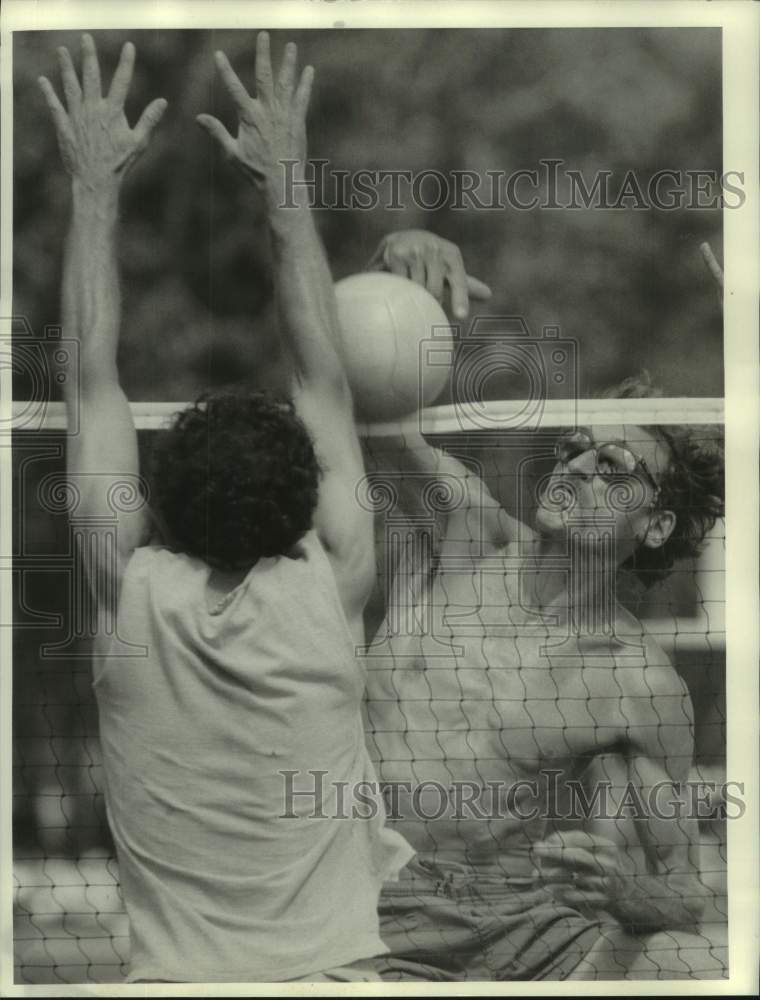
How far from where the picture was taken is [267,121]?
3566mm

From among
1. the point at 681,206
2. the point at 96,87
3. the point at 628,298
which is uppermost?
the point at 96,87

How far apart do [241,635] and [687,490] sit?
125cm

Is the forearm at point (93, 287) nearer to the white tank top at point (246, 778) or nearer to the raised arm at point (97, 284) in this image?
the raised arm at point (97, 284)

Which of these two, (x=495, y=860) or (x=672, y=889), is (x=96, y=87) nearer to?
(x=495, y=860)

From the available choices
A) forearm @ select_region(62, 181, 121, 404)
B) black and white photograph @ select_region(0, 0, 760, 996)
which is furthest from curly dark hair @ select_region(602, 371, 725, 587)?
forearm @ select_region(62, 181, 121, 404)

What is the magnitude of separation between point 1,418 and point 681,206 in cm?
191

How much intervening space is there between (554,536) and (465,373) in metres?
0.49

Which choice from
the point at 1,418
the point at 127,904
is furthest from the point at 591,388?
Result: the point at 127,904

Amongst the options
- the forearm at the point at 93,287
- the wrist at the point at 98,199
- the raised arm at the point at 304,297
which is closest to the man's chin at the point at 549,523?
the raised arm at the point at 304,297

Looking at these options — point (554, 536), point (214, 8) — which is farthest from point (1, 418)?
point (554, 536)

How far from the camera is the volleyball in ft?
11.4

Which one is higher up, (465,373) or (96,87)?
(96,87)

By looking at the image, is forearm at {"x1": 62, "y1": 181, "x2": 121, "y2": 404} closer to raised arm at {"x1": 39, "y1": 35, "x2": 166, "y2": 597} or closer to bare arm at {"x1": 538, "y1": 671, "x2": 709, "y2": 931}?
raised arm at {"x1": 39, "y1": 35, "x2": 166, "y2": 597}

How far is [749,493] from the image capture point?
144 inches
